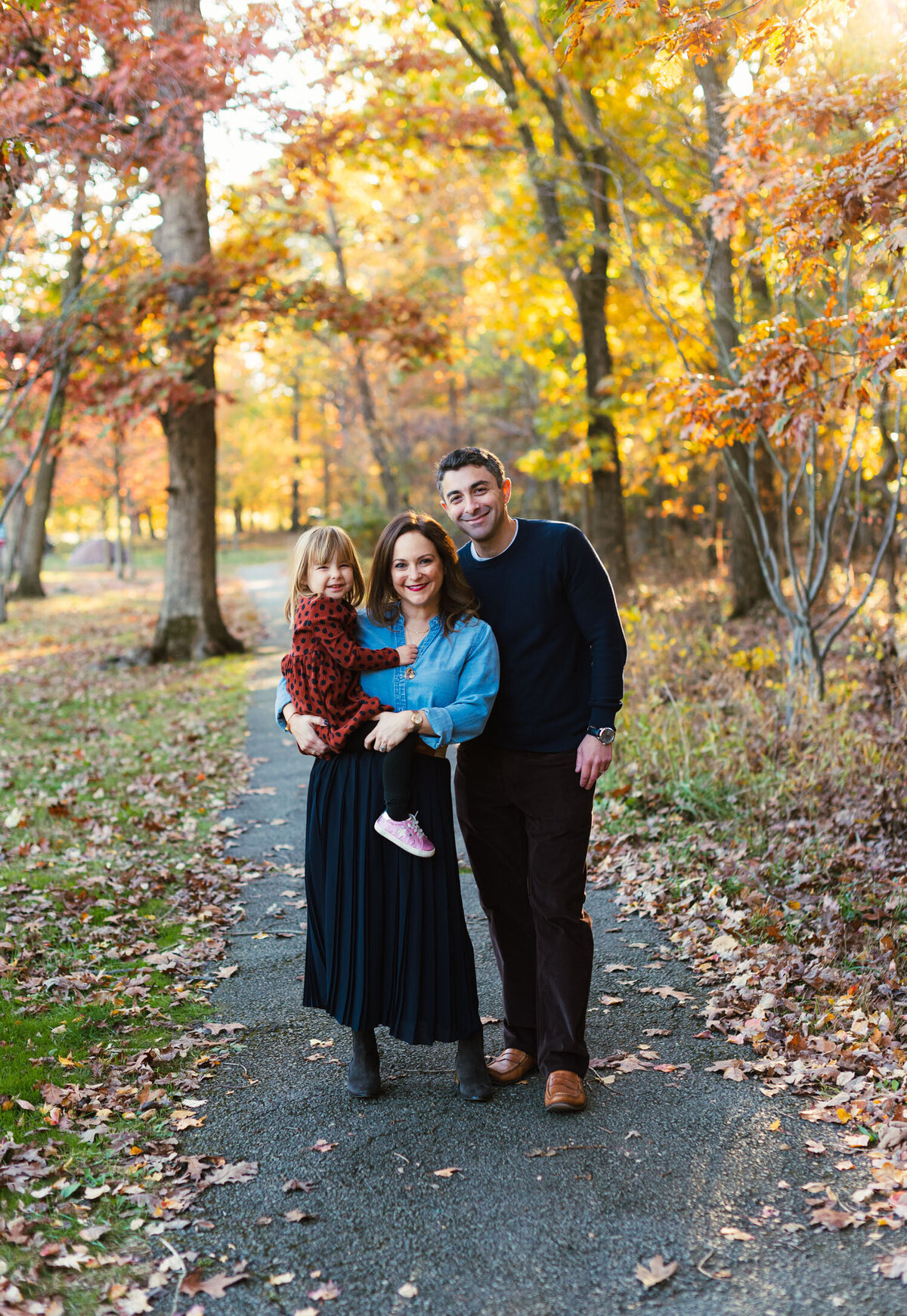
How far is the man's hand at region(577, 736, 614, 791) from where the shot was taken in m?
3.60

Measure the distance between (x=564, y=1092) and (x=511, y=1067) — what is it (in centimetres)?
34

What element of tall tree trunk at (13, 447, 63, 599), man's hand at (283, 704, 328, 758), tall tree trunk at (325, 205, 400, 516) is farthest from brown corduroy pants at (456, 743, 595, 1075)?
tall tree trunk at (13, 447, 63, 599)

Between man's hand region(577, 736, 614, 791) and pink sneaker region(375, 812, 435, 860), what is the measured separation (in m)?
0.58

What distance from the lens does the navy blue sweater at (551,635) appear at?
144 inches

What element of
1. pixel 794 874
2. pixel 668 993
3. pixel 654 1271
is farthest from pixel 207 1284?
pixel 794 874

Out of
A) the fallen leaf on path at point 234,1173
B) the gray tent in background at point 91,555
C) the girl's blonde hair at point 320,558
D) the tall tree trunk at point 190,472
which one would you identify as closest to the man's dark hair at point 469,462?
the girl's blonde hair at point 320,558

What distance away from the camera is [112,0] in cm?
905

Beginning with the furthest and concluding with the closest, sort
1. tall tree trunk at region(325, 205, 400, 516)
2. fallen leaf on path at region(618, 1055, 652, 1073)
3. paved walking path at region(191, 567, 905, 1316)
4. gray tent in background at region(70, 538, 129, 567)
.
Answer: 1. gray tent in background at region(70, 538, 129, 567)
2. tall tree trunk at region(325, 205, 400, 516)
3. fallen leaf on path at region(618, 1055, 652, 1073)
4. paved walking path at region(191, 567, 905, 1316)

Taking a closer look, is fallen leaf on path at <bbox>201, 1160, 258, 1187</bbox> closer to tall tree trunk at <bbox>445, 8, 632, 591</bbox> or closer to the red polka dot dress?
the red polka dot dress

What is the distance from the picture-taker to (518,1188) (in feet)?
10.6

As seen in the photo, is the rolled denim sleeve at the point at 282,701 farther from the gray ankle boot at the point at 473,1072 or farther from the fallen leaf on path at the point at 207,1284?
the fallen leaf on path at the point at 207,1284

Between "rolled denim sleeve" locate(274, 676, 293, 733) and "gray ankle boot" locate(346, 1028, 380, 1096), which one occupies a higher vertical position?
"rolled denim sleeve" locate(274, 676, 293, 733)

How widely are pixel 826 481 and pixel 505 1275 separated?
17.0 meters

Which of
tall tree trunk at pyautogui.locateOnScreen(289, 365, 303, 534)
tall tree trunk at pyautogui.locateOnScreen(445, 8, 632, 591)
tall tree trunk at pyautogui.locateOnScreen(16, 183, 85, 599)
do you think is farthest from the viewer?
tall tree trunk at pyautogui.locateOnScreen(289, 365, 303, 534)
